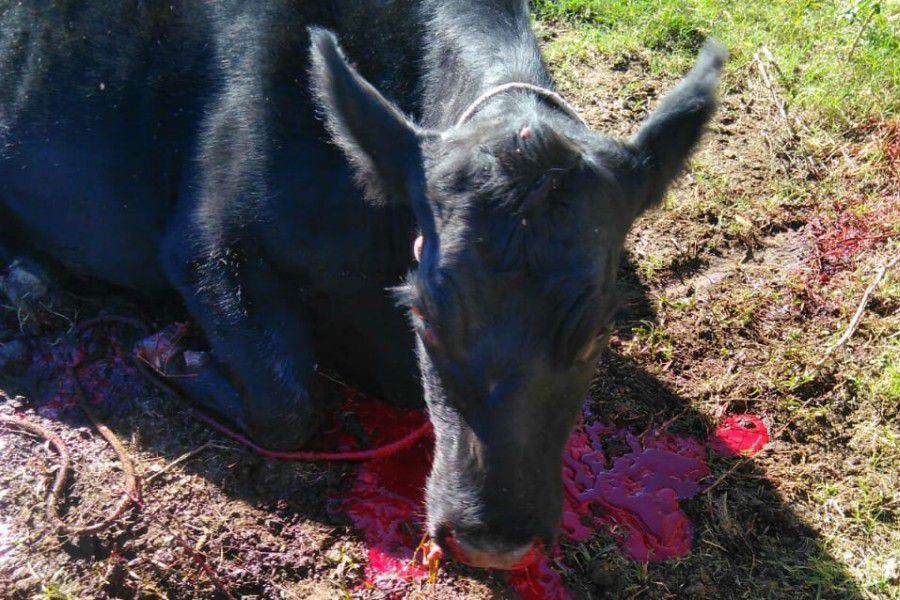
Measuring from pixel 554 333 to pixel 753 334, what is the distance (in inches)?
102

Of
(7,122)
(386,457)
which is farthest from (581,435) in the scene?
(7,122)

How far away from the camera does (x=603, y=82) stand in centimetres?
661

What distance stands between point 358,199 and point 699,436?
221cm

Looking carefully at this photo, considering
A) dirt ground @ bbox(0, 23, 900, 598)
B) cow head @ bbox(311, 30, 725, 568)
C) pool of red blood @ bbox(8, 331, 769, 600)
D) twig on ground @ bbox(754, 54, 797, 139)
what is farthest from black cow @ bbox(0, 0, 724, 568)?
twig on ground @ bbox(754, 54, 797, 139)

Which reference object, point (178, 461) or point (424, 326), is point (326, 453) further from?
point (424, 326)

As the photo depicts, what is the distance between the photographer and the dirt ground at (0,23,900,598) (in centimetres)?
384

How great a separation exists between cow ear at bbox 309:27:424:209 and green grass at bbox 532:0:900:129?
3.79 metres

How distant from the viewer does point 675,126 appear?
3.52 m

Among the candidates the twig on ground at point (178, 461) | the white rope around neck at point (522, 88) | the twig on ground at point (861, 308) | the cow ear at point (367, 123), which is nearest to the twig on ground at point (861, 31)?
the twig on ground at point (861, 308)

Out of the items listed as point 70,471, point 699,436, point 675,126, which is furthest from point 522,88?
point 70,471

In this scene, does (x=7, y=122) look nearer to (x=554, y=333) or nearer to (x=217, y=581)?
(x=217, y=581)

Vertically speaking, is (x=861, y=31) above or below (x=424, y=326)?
above

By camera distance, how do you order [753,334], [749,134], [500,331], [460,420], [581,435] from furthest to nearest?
[749,134] → [753,334] → [581,435] → [460,420] → [500,331]

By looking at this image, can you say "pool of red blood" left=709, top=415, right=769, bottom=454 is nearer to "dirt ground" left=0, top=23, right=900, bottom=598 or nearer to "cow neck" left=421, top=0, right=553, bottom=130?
"dirt ground" left=0, top=23, right=900, bottom=598
